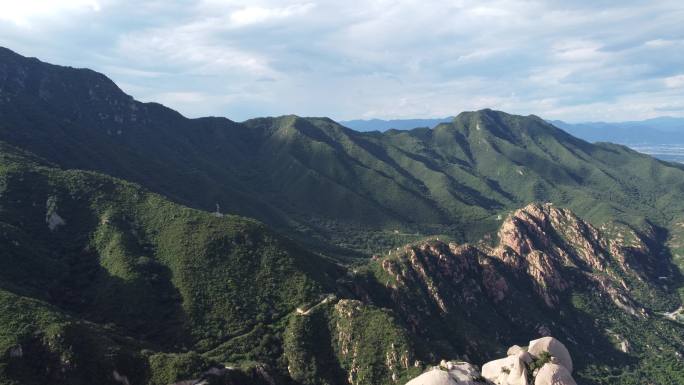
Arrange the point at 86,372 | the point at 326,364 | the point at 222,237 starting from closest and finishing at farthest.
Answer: the point at 86,372 < the point at 326,364 < the point at 222,237

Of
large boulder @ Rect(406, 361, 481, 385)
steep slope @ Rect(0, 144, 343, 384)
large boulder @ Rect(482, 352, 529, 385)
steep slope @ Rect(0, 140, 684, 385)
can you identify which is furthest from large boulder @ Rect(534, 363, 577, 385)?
steep slope @ Rect(0, 144, 343, 384)

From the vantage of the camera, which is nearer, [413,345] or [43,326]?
[43,326]

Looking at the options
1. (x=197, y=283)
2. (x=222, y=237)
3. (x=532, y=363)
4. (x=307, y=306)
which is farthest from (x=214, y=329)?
(x=532, y=363)

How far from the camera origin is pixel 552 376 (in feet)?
220

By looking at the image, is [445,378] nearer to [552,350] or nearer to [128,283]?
[552,350]

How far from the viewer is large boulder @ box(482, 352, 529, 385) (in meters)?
71.0

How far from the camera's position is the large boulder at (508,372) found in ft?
233

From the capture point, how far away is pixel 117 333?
12125 centimetres

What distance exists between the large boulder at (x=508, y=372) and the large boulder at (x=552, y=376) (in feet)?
8.27

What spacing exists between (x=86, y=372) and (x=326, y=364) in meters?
61.5

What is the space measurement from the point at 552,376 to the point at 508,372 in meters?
8.96

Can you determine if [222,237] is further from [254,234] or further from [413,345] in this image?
[413,345]

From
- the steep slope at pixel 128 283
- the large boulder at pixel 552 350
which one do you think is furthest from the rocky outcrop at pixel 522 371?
the steep slope at pixel 128 283

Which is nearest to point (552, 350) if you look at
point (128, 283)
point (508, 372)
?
point (508, 372)
